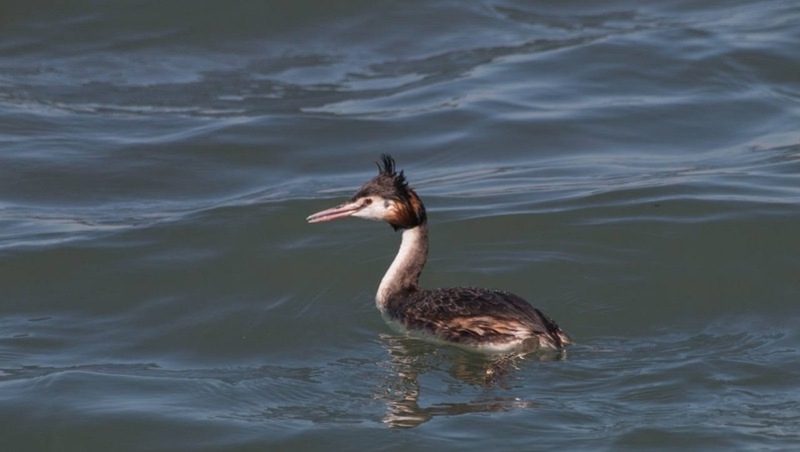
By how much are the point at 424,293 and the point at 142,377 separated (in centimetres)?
170

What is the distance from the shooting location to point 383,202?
31.9 feet

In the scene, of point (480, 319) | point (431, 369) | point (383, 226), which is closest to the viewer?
point (431, 369)

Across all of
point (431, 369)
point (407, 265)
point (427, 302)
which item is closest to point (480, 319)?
point (431, 369)

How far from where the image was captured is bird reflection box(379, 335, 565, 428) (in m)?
7.91

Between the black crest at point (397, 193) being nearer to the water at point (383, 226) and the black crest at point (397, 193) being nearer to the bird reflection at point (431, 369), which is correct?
the water at point (383, 226)

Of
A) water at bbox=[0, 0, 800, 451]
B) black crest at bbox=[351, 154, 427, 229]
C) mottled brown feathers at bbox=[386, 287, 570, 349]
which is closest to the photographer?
water at bbox=[0, 0, 800, 451]

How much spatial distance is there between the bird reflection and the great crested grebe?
7 centimetres

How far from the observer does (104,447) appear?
26.3 feet

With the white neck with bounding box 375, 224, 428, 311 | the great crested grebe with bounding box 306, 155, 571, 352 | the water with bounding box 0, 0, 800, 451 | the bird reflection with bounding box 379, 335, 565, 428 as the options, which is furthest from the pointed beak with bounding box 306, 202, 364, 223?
the bird reflection with bounding box 379, 335, 565, 428

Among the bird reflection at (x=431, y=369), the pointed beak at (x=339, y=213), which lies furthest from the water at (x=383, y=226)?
the pointed beak at (x=339, y=213)

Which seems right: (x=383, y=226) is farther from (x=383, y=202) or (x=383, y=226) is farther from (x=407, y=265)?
(x=383, y=202)

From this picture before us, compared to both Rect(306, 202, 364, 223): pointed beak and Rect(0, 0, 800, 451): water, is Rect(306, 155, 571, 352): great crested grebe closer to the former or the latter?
Rect(306, 202, 364, 223): pointed beak

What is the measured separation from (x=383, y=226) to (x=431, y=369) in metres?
2.74

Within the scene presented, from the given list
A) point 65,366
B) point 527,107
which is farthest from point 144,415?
point 527,107
